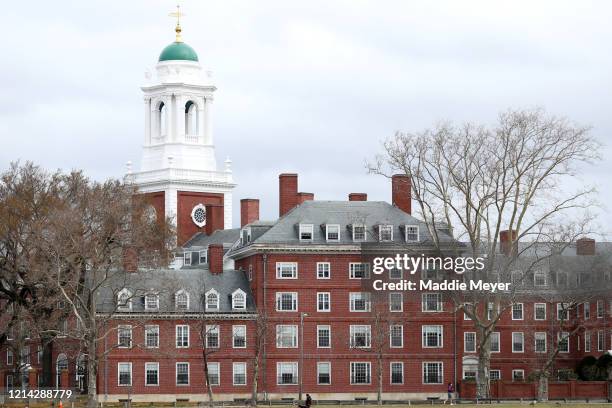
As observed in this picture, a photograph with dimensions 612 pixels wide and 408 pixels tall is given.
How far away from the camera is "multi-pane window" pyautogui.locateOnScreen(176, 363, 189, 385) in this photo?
112 m

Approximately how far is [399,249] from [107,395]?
2079 cm

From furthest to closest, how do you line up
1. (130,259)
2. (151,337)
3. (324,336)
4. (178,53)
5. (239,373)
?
(178,53)
(324,336)
(239,373)
(151,337)
(130,259)

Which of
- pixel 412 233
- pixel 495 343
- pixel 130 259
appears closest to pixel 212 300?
pixel 130 259

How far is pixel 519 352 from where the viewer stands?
390 ft

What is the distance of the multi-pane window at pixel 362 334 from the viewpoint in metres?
114

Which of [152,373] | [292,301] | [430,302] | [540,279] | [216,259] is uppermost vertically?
[216,259]

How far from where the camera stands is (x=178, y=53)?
5763 inches

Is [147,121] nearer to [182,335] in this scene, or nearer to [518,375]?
[182,335]

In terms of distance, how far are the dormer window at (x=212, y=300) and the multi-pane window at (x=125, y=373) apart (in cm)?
642

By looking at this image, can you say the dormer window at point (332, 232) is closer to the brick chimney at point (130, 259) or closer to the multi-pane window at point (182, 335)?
the multi-pane window at point (182, 335)

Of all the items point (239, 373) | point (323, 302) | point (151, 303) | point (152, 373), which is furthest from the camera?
point (323, 302)

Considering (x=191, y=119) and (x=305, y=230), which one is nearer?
(x=305, y=230)

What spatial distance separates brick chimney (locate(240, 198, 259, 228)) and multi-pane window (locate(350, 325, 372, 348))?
1656cm

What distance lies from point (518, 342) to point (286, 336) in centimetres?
1651
